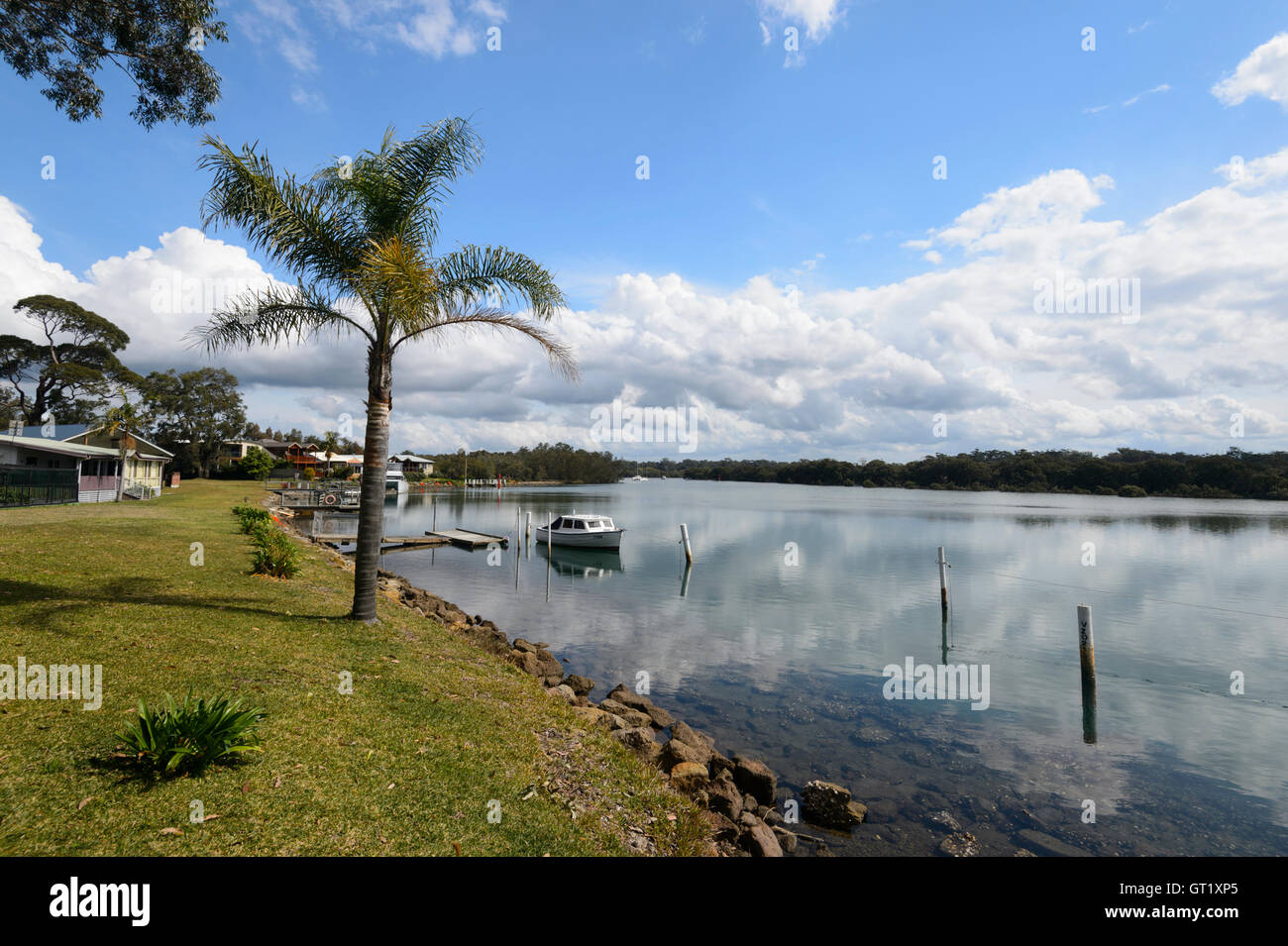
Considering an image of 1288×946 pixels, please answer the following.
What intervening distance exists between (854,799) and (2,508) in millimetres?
35652

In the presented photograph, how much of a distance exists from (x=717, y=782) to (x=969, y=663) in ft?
40.6

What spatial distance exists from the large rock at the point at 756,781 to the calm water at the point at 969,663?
35.5 inches

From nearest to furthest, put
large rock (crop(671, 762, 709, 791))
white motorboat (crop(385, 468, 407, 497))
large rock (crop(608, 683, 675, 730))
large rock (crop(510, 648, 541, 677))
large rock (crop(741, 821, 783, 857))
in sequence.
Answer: large rock (crop(741, 821, 783, 857))
large rock (crop(671, 762, 709, 791))
large rock (crop(608, 683, 675, 730))
large rock (crop(510, 648, 541, 677))
white motorboat (crop(385, 468, 407, 497))

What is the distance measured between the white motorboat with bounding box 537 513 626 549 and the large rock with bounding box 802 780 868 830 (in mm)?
30149

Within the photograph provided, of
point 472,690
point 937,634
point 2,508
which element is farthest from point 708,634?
point 2,508

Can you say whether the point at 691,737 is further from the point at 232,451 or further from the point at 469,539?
the point at 232,451

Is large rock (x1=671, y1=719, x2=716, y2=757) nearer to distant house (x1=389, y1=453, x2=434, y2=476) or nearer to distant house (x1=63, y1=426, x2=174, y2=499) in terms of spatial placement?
distant house (x1=63, y1=426, x2=174, y2=499)

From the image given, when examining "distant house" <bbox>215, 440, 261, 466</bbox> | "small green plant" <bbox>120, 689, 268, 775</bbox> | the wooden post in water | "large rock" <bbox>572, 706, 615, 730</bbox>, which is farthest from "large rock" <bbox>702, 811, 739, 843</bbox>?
"distant house" <bbox>215, 440, 261, 466</bbox>

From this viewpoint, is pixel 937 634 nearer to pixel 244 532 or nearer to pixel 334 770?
pixel 334 770

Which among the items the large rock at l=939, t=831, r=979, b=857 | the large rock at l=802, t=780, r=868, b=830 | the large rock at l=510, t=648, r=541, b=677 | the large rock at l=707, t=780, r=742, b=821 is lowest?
the large rock at l=939, t=831, r=979, b=857

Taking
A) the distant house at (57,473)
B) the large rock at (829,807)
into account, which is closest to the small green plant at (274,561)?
the large rock at (829,807)

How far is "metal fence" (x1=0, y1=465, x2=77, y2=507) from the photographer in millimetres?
27253

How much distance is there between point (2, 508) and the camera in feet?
84.9

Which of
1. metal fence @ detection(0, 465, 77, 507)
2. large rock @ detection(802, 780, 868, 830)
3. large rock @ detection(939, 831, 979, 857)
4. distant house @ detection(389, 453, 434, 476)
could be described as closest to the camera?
large rock @ detection(939, 831, 979, 857)
